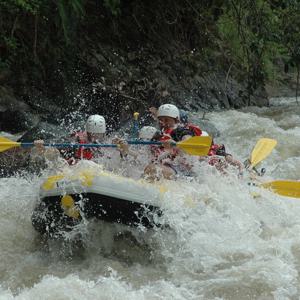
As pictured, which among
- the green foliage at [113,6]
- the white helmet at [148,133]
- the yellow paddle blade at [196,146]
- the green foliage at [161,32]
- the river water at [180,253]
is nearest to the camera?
the river water at [180,253]

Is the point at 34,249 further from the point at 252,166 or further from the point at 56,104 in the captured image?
the point at 56,104

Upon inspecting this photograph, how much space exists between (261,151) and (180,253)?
2861 millimetres

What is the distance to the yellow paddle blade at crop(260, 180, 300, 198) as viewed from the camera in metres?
6.00

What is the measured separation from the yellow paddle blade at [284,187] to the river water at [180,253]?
10 cm

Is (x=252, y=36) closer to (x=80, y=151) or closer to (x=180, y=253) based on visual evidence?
(x=80, y=151)

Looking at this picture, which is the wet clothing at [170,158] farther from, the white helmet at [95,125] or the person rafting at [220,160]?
the white helmet at [95,125]

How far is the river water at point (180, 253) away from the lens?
4.30 m

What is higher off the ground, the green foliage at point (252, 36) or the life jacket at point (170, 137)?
the life jacket at point (170, 137)

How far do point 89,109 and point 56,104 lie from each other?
0.57 meters

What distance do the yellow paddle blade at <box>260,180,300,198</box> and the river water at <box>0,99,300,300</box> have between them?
4.1 inches

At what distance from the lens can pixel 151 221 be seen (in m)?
4.87

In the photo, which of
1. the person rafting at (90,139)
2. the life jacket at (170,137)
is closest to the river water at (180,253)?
the life jacket at (170,137)

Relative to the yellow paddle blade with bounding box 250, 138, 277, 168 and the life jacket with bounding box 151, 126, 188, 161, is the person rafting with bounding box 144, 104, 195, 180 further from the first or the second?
the yellow paddle blade with bounding box 250, 138, 277, 168

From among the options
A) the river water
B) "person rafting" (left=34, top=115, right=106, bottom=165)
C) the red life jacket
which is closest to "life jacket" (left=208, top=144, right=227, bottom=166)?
the river water
